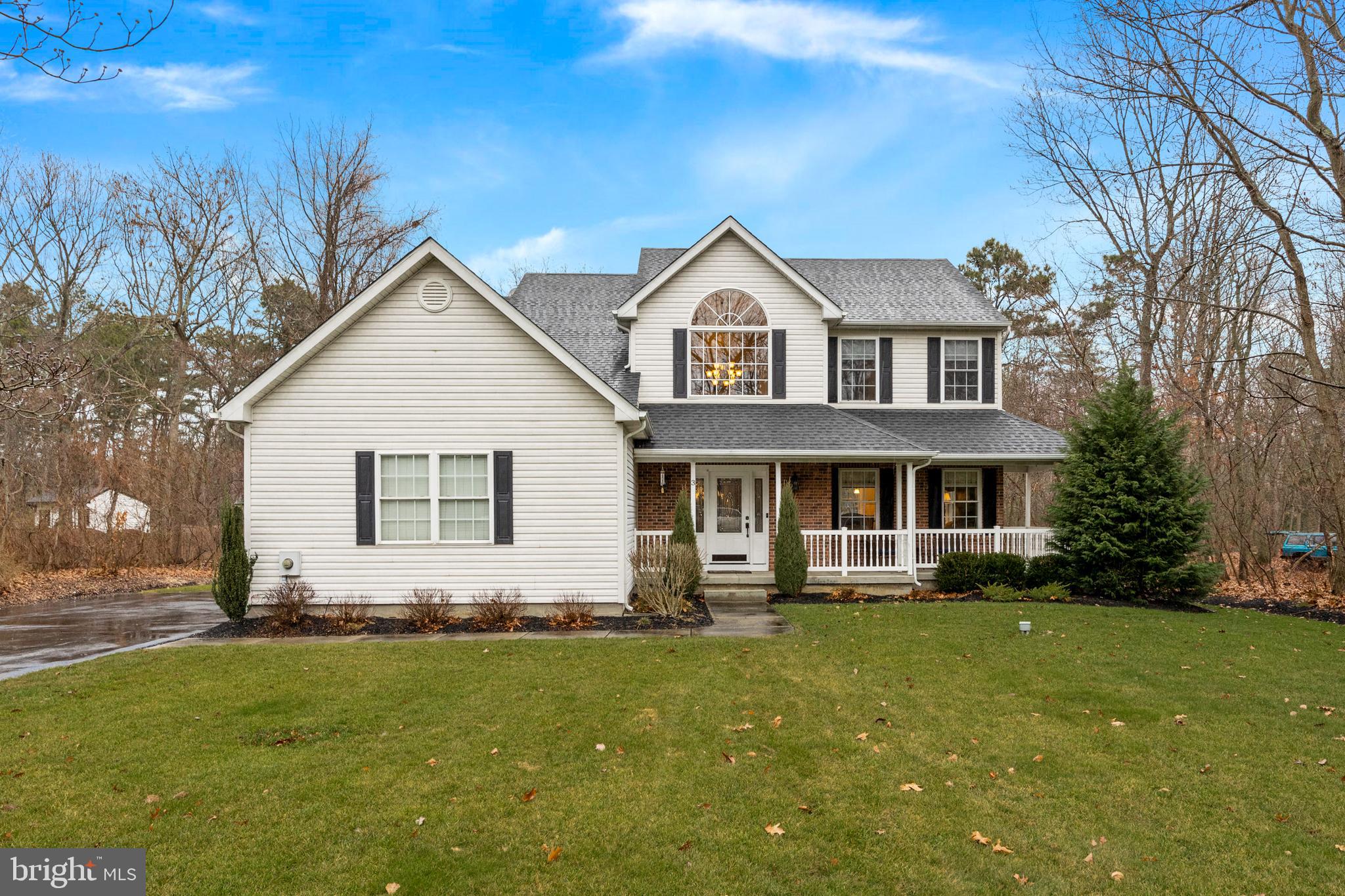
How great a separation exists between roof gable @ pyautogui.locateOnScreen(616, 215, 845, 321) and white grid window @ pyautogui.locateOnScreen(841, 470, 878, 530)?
3573 millimetres

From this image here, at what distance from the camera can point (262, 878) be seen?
367 centimetres

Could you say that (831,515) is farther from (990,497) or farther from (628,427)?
(628,427)

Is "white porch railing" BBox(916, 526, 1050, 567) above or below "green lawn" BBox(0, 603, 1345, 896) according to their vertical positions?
above

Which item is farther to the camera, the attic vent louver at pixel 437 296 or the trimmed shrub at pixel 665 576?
the attic vent louver at pixel 437 296

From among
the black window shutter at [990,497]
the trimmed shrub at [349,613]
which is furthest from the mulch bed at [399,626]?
the black window shutter at [990,497]

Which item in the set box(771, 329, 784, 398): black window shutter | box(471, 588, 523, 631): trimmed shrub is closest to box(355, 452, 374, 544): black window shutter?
box(471, 588, 523, 631): trimmed shrub

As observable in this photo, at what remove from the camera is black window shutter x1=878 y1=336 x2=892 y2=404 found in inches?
667

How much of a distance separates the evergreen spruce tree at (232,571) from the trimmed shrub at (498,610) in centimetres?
351

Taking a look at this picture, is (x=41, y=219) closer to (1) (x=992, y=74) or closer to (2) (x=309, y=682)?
(2) (x=309, y=682)

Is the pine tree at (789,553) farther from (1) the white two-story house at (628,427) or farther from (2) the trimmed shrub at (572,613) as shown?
(2) the trimmed shrub at (572,613)

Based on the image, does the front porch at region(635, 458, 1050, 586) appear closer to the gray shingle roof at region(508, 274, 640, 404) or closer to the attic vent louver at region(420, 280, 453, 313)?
the gray shingle roof at region(508, 274, 640, 404)

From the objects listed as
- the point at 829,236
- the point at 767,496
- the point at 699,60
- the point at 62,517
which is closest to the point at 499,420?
the point at 767,496

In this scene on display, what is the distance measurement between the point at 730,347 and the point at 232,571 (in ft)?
34.5

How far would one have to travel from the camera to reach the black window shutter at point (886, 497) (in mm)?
15844
